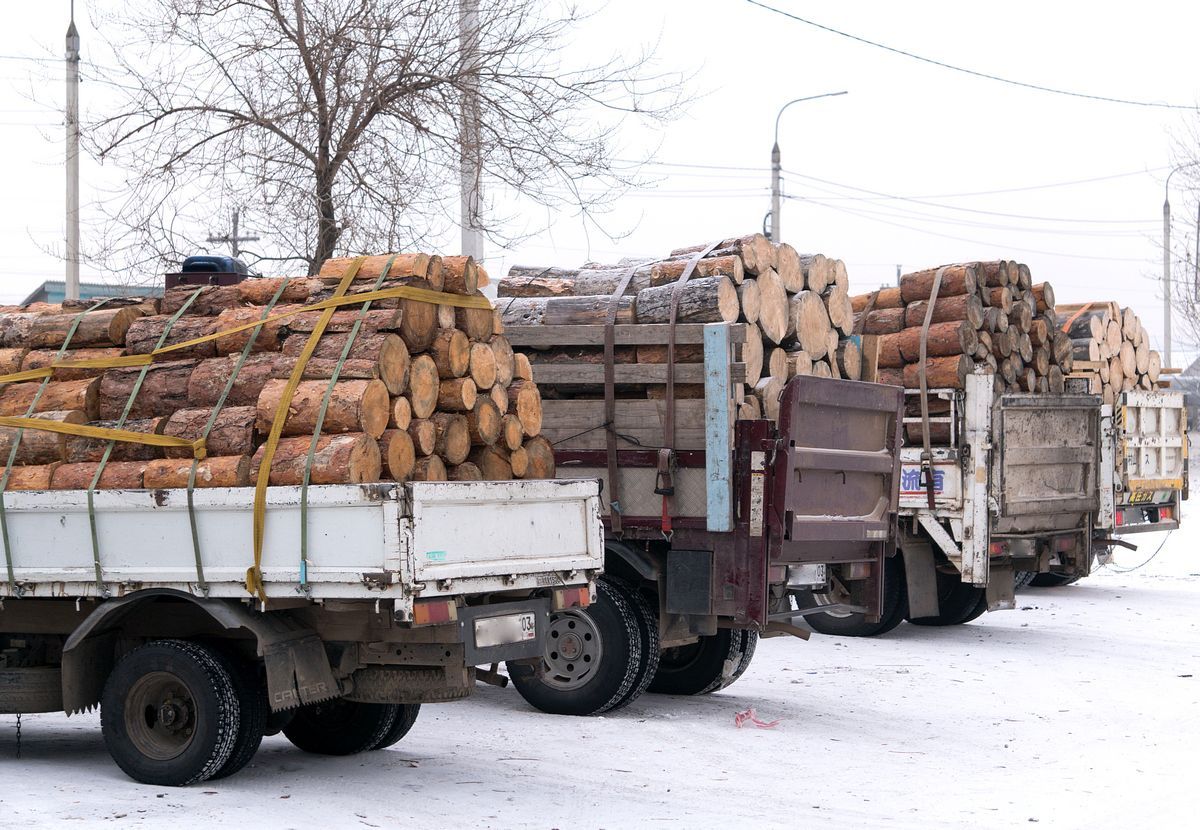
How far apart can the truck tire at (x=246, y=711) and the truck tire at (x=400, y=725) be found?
37.7 inches

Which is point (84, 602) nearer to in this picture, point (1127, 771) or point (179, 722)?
point (179, 722)

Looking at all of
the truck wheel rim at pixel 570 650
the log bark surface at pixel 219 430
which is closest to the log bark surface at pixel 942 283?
the truck wheel rim at pixel 570 650

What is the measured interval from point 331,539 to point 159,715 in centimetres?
139

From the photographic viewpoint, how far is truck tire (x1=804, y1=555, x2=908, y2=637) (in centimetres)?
1334

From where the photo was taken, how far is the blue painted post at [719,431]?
922 cm

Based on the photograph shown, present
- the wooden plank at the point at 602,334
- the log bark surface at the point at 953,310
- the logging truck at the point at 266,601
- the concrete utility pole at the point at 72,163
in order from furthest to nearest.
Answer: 1. the concrete utility pole at the point at 72,163
2. the log bark surface at the point at 953,310
3. the wooden plank at the point at 602,334
4. the logging truck at the point at 266,601

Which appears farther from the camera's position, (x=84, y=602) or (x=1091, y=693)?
(x=1091, y=693)

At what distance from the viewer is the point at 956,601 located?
1421cm

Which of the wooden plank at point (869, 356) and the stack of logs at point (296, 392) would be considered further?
the wooden plank at point (869, 356)

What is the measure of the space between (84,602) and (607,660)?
3255 millimetres

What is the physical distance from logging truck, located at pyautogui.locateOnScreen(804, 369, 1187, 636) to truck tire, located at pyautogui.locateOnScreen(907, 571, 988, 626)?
1 cm

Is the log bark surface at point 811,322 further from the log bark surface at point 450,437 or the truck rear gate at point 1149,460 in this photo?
the truck rear gate at point 1149,460

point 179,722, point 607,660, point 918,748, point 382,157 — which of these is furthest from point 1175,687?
point 382,157

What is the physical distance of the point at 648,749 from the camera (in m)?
8.53
